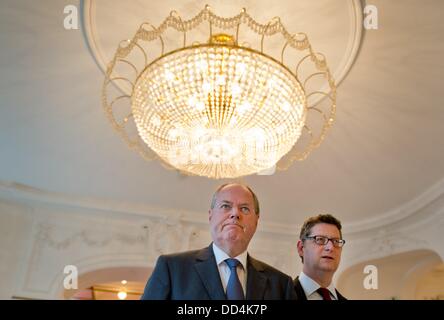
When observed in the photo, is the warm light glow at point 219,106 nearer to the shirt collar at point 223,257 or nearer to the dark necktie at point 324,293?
the dark necktie at point 324,293

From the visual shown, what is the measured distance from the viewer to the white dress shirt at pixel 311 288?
6.94 feet

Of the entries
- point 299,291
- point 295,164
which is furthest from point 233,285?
point 295,164

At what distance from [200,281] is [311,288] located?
0.80 m

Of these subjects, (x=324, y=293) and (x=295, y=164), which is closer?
(x=324, y=293)

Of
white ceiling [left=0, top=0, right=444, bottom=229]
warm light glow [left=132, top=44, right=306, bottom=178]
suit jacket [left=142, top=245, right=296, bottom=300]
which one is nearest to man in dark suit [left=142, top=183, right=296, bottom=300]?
suit jacket [left=142, top=245, right=296, bottom=300]

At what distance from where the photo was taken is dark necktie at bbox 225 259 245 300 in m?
1.52

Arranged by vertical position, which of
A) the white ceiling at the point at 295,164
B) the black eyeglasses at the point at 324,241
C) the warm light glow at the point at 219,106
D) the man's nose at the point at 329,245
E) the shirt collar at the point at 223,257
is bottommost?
the shirt collar at the point at 223,257

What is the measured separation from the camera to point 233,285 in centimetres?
156

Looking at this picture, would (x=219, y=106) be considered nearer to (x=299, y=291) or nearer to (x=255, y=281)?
(x=299, y=291)

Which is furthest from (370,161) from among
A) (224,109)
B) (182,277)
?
(182,277)

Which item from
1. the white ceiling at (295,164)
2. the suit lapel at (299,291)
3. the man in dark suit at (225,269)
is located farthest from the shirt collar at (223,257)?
the white ceiling at (295,164)
